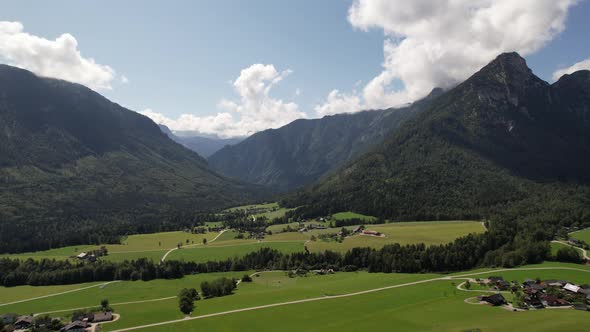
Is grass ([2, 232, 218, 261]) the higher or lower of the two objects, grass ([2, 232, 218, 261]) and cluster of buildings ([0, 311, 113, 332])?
the higher

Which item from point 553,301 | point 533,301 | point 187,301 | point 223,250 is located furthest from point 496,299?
point 223,250

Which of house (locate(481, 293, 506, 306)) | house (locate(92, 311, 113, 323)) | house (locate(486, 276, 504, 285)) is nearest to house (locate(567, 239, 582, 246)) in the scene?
house (locate(486, 276, 504, 285))

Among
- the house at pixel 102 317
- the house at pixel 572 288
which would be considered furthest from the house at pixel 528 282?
the house at pixel 102 317

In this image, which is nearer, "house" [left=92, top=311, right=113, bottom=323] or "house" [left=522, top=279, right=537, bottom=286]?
"house" [left=522, top=279, right=537, bottom=286]

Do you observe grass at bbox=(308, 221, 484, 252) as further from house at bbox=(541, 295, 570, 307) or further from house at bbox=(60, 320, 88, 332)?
house at bbox=(60, 320, 88, 332)

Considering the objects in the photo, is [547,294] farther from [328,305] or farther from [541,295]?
[328,305]

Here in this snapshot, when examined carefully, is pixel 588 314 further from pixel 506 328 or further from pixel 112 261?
pixel 112 261

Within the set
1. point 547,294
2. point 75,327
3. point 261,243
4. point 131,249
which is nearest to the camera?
point 547,294

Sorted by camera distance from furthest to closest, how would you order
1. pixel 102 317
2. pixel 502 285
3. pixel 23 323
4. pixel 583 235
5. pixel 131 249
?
pixel 131 249 → pixel 583 235 → pixel 102 317 → pixel 23 323 → pixel 502 285

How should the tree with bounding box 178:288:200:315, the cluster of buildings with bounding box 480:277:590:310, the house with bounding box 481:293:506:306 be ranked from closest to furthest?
the cluster of buildings with bounding box 480:277:590:310 < the house with bounding box 481:293:506:306 < the tree with bounding box 178:288:200:315
